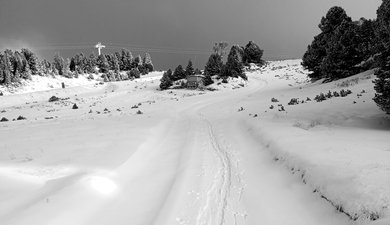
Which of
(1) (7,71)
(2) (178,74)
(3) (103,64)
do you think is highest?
(3) (103,64)

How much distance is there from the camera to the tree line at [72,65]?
277 ft

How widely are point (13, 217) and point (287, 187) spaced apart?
24.7ft

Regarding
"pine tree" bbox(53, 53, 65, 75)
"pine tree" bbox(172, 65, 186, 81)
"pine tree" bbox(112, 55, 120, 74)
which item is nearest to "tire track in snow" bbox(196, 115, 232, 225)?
"pine tree" bbox(172, 65, 186, 81)

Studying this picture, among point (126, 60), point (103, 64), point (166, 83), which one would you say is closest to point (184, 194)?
point (166, 83)

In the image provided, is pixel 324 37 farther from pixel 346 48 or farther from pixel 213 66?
pixel 213 66

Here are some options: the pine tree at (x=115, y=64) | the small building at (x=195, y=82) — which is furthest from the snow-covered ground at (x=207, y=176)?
the pine tree at (x=115, y=64)

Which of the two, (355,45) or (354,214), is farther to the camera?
(355,45)

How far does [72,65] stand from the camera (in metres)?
114

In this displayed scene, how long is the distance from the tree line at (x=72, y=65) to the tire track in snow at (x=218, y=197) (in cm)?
8568

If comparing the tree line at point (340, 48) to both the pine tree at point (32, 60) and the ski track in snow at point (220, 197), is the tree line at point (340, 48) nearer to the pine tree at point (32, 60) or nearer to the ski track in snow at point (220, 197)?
the ski track in snow at point (220, 197)

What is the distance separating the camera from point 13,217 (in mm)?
7016

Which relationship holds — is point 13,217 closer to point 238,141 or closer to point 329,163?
point 329,163

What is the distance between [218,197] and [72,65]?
11661 cm

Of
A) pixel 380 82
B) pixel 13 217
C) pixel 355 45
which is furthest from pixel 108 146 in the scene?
pixel 355 45
